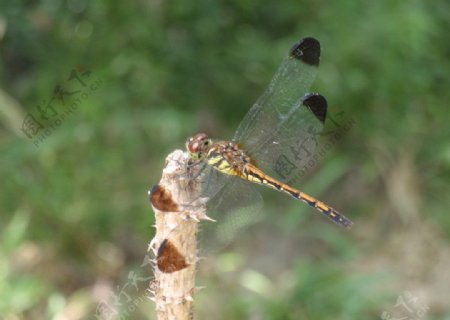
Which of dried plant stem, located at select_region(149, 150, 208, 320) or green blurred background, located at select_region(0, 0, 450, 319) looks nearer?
dried plant stem, located at select_region(149, 150, 208, 320)

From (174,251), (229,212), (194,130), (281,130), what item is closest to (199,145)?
(229,212)

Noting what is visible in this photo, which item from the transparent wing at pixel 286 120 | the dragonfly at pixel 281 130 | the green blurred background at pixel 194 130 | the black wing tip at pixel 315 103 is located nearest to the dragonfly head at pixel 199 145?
the dragonfly at pixel 281 130

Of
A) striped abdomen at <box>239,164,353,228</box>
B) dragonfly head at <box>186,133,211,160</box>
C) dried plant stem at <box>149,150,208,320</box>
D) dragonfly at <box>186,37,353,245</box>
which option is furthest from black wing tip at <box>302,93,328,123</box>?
dried plant stem at <box>149,150,208,320</box>

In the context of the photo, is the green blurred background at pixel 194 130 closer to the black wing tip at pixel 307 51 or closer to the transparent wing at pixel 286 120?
the transparent wing at pixel 286 120

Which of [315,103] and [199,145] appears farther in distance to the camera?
[315,103]

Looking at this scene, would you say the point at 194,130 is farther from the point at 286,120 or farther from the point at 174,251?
the point at 174,251

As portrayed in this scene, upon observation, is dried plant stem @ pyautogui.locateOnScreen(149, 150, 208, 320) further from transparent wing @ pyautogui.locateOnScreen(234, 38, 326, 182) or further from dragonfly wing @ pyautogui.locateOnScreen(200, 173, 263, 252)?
transparent wing @ pyautogui.locateOnScreen(234, 38, 326, 182)
